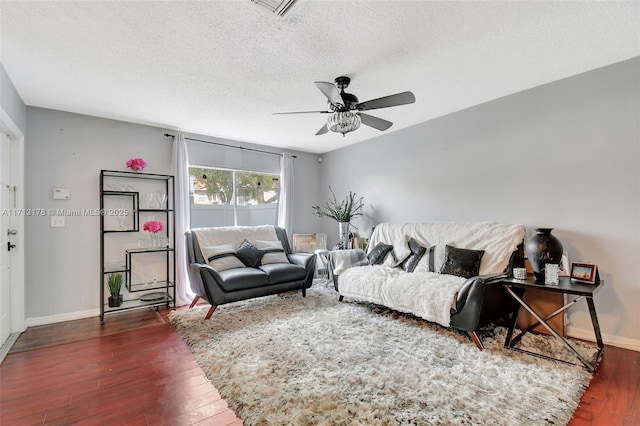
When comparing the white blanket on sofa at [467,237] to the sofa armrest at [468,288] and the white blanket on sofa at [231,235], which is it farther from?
the white blanket on sofa at [231,235]

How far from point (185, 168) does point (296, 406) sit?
3.55 m

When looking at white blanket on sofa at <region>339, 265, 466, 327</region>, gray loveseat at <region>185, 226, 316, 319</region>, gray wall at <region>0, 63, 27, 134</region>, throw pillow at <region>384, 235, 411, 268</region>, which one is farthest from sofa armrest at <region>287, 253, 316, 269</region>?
gray wall at <region>0, 63, 27, 134</region>

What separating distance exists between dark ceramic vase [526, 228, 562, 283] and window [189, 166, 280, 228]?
3.86 meters

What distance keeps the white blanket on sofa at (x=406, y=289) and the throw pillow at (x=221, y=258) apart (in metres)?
1.41

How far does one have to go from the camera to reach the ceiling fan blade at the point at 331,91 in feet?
7.20

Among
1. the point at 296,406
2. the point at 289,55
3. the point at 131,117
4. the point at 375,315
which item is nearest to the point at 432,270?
the point at 375,315

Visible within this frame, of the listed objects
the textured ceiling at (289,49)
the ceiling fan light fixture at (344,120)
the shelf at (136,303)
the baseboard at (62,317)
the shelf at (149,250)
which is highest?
the textured ceiling at (289,49)

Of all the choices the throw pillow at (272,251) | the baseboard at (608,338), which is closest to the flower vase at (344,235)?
the throw pillow at (272,251)

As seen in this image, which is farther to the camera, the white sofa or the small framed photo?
the white sofa

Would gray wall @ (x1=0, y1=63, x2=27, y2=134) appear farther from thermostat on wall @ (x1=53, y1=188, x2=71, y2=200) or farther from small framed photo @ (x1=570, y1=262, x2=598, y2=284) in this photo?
small framed photo @ (x1=570, y1=262, x2=598, y2=284)

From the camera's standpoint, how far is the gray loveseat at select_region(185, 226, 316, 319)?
3.25m

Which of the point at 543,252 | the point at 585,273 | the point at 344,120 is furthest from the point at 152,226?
the point at 585,273

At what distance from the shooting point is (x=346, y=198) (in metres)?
5.36

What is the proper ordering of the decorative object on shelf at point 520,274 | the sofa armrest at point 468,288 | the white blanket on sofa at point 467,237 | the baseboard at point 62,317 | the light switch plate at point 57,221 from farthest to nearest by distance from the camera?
the light switch plate at point 57,221
the baseboard at point 62,317
the white blanket on sofa at point 467,237
the decorative object on shelf at point 520,274
the sofa armrest at point 468,288
